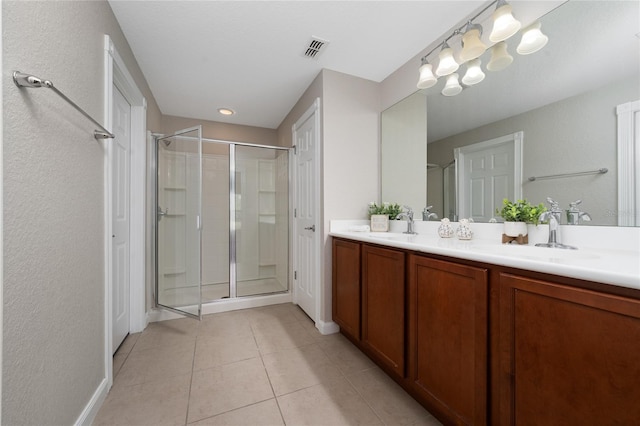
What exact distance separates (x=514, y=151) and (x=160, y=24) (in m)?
2.33

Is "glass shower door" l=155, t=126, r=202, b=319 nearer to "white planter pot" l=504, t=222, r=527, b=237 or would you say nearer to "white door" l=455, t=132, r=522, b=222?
"white door" l=455, t=132, r=522, b=222

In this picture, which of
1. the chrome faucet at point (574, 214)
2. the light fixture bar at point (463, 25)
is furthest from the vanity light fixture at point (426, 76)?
the chrome faucet at point (574, 214)

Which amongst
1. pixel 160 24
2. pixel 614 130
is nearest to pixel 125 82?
pixel 160 24

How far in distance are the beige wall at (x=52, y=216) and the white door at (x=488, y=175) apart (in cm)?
210

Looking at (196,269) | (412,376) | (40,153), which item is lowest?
(412,376)

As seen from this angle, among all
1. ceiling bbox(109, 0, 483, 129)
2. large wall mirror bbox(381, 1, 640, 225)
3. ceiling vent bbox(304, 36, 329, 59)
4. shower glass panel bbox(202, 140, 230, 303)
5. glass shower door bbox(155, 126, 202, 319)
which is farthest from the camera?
shower glass panel bbox(202, 140, 230, 303)

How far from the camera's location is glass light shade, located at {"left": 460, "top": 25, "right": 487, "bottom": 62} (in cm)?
140

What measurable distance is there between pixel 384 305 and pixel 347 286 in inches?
17.4

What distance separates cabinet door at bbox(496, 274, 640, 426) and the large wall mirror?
0.67 metres

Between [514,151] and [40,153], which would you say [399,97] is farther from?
[40,153]

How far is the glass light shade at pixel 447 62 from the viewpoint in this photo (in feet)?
5.13

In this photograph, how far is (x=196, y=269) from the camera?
2.35 metres

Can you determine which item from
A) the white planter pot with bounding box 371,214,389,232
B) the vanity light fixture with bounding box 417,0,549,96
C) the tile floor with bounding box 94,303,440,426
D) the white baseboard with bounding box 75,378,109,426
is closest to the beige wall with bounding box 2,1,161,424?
the white baseboard with bounding box 75,378,109,426

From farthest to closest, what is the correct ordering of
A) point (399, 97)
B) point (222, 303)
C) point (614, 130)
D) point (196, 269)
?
point (222, 303), point (196, 269), point (399, 97), point (614, 130)
